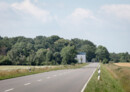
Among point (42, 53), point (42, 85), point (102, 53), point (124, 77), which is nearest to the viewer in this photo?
point (42, 85)

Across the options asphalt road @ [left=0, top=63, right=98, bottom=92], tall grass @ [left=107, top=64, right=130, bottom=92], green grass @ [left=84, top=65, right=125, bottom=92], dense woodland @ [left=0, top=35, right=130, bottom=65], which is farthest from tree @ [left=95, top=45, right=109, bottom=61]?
green grass @ [left=84, top=65, right=125, bottom=92]

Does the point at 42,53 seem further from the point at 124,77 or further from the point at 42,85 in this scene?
the point at 42,85

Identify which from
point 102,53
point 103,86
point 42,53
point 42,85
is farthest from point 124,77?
point 102,53

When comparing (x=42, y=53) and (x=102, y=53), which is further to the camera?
(x=102, y=53)

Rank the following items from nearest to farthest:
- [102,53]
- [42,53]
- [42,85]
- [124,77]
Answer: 1. [42,85]
2. [124,77]
3. [42,53]
4. [102,53]

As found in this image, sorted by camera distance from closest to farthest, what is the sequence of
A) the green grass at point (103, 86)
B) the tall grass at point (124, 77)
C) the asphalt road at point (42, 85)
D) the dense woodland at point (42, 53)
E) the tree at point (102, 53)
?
the asphalt road at point (42, 85), the green grass at point (103, 86), the tall grass at point (124, 77), the dense woodland at point (42, 53), the tree at point (102, 53)

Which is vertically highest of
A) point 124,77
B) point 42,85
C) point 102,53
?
point 102,53

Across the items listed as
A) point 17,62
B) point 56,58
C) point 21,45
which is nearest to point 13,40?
point 21,45

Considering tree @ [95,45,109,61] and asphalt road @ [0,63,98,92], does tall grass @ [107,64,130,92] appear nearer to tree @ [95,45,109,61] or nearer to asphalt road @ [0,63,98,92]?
asphalt road @ [0,63,98,92]

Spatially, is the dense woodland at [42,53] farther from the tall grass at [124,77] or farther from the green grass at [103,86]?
the green grass at [103,86]

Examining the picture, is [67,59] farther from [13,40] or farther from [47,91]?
[47,91]

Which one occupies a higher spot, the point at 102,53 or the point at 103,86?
the point at 102,53

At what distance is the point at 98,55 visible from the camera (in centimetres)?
17500

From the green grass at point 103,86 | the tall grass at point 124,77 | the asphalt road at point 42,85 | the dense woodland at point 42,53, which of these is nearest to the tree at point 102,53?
the dense woodland at point 42,53
